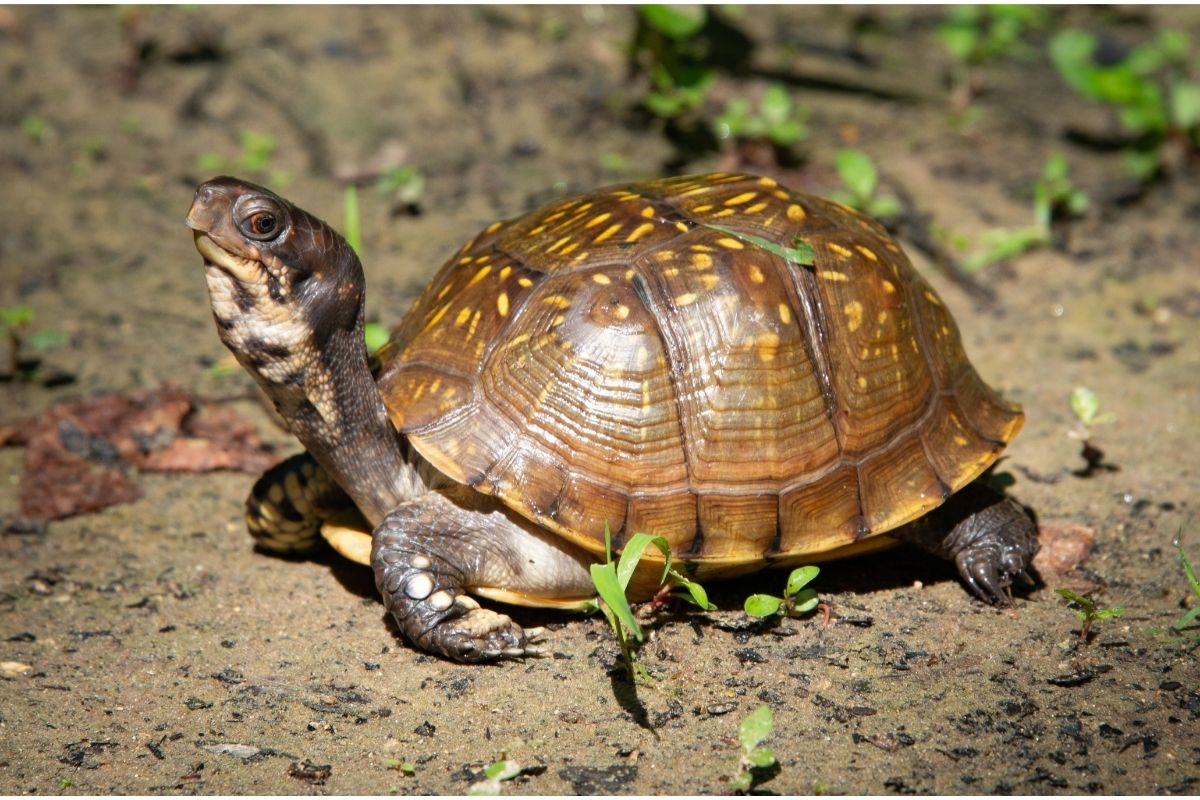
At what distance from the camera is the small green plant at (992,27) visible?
271 inches

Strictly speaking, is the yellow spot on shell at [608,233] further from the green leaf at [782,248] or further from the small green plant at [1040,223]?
the small green plant at [1040,223]

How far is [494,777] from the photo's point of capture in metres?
2.54

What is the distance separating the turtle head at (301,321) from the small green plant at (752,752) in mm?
1333

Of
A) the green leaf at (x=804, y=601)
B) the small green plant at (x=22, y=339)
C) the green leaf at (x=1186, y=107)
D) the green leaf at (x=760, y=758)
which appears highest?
the green leaf at (x=1186, y=107)

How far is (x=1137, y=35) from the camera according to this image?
728 centimetres

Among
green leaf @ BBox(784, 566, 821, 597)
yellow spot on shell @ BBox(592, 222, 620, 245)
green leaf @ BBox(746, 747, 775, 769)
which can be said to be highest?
yellow spot on shell @ BBox(592, 222, 620, 245)

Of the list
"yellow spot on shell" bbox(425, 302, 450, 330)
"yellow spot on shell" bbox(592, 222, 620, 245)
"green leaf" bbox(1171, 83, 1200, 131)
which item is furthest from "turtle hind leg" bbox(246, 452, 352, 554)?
"green leaf" bbox(1171, 83, 1200, 131)

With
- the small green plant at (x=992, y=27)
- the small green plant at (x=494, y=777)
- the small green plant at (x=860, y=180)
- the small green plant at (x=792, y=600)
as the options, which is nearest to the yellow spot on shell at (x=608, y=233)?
the small green plant at (x=792, y=600)

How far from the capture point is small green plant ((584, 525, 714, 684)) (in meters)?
2.63

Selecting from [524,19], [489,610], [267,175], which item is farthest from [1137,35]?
[489,610]

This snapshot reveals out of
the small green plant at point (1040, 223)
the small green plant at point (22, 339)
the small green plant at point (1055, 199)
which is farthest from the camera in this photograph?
the small green plant at point (1055, 199)

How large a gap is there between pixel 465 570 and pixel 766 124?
3650mm

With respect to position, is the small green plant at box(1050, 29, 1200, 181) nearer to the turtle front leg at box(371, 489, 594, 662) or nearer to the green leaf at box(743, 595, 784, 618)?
the green leaf at box(743, 595, 784, 618)

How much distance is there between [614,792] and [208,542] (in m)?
1.89
